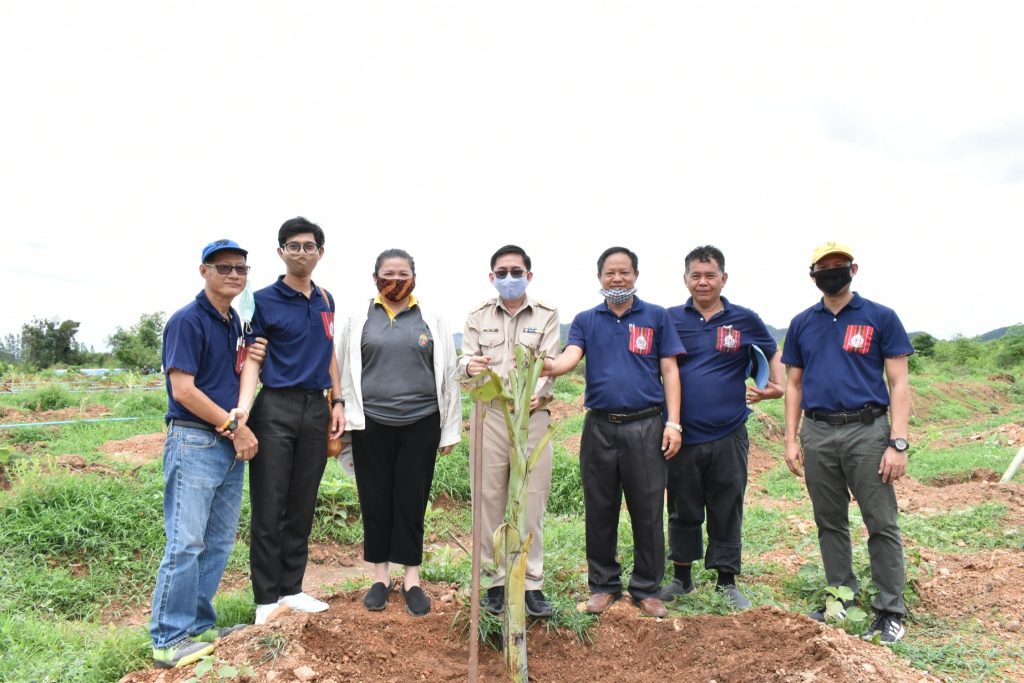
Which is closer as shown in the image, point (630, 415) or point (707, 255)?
point (630, 415)

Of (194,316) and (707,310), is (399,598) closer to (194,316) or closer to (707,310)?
(194,316)

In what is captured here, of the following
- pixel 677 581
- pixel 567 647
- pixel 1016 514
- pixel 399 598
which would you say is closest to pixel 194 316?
pixel 399 598

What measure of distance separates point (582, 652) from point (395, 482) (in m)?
1.25

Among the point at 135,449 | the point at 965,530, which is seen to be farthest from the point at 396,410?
the point at 135,449

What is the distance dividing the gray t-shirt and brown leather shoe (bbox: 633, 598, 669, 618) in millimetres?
1496

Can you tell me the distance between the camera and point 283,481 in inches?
130

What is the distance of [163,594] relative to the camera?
2922 millimetres

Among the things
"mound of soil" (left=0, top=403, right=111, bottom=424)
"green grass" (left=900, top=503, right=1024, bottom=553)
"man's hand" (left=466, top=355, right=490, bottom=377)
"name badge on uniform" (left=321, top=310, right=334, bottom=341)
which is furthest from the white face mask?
"mound of soil" (left=0, top=403, right=111, bottom=424)

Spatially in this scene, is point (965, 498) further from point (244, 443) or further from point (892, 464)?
point (244, 443)

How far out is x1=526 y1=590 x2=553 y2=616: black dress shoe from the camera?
325 cm

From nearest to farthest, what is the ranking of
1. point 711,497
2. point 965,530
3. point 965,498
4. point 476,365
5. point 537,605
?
1. point 476,365
2. point 537,605
3. point 711,497
4. point 965,530
5. point 965,498

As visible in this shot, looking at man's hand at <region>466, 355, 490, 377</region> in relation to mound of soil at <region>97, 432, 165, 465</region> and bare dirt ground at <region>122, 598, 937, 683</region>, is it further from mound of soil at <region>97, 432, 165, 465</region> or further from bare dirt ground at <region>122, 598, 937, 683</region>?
mound of soil at <region>97, 432, 165, 465</region>

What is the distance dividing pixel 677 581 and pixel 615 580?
443mm

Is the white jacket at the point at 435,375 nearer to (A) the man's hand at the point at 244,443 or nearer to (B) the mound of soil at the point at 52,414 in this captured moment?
(A) the man's hand at the point at 244,443
